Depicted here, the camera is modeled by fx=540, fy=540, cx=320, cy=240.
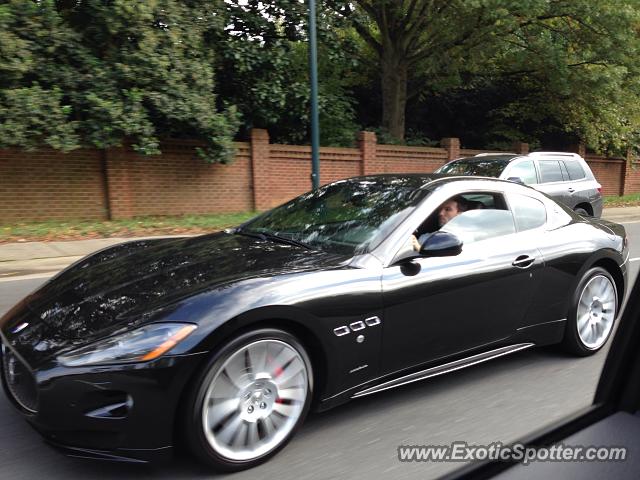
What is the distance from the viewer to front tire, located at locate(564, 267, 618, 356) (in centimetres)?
426

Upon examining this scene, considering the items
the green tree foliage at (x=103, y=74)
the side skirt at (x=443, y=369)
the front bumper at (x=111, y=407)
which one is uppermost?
the green tree foliage at (x=103, y=74)

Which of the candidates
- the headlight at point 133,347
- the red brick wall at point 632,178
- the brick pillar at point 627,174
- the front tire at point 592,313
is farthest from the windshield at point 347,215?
the red brick wall at point 632,178

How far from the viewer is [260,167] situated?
14.5 m

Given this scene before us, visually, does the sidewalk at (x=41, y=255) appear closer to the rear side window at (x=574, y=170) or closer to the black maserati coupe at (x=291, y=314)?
the black maserati coupe at (x=291, y=314)

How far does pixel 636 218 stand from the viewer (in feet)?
55.9

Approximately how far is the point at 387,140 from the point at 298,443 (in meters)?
16.1

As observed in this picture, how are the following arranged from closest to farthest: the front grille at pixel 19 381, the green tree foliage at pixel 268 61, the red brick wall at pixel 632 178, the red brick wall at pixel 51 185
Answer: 1. the front grille at pixel 19 381
2. the red brick wall at pixel 51 185
3. the green tree foliage at pixel 268 61
4. the red brick wall at pixel 632 178

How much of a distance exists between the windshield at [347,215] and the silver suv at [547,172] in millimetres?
5751

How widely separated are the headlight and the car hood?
70 millimetres

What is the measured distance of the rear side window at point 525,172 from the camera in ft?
31.5

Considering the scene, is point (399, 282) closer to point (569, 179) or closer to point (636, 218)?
point (569, 179)

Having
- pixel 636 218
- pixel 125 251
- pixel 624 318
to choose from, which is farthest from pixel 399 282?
pixel 636 218

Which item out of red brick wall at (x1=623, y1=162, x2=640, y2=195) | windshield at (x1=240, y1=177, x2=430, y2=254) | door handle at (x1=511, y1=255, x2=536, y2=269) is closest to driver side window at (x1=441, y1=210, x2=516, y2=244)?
door handle at (x1=511, y1=255, x2=536, y2=269)

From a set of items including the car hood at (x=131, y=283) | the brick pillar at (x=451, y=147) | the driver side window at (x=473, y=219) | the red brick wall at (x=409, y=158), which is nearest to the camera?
the car hood at (x=131, y=283)
